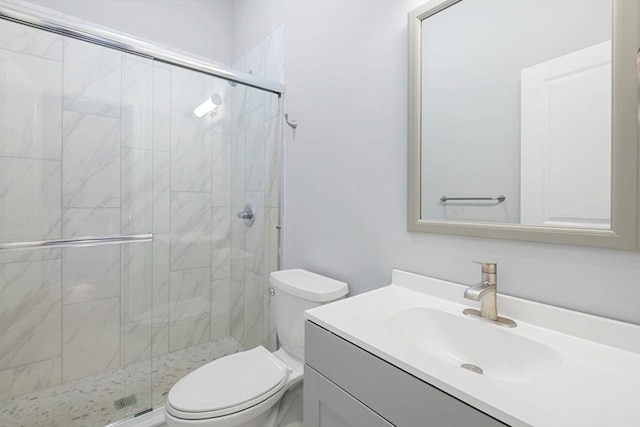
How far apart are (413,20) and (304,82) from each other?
0.70m

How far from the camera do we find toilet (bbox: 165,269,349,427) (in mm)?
1038

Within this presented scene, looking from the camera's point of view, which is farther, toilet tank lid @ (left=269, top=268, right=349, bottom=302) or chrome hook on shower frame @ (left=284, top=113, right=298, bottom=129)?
chrome hook on shower frame @ (left=284, top=113, right=298, bottom=129)

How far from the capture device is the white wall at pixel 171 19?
6.14ft

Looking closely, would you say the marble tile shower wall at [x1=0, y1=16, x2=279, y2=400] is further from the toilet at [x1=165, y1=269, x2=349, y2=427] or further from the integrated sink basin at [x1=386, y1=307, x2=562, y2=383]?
the integrated sink basin at [x1=386, y1=307, x2=562, y2=383]

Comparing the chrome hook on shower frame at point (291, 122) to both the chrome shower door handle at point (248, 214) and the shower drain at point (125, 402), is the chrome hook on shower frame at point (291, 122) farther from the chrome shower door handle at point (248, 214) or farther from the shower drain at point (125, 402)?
the shower drain at point (125, 402)

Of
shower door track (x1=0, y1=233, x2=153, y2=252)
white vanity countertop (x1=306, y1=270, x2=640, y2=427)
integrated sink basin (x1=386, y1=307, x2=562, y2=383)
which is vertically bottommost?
integrated sink basin (x1=386, y1=307, x2=562, y2=383)

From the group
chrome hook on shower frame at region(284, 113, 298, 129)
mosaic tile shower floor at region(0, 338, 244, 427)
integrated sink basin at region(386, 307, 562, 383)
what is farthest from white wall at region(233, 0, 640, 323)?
mosaic tile shower floor at region(0, 338, 244, 427)

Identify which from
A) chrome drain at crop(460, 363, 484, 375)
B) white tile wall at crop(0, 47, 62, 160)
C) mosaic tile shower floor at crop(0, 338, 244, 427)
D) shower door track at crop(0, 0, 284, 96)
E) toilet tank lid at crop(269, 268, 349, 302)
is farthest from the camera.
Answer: white tile wall at crop(0, 47, 62, 160)

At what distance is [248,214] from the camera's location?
78.3 inches

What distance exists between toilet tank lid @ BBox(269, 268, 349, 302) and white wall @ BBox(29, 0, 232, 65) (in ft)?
6.27

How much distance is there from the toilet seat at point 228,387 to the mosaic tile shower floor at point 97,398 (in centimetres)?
62

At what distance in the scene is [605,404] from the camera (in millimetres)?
507

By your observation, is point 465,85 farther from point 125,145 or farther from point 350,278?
point 125,145

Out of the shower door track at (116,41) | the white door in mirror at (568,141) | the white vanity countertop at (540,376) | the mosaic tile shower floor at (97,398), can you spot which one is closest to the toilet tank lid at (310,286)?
the white vanity countertop at (540,376)
